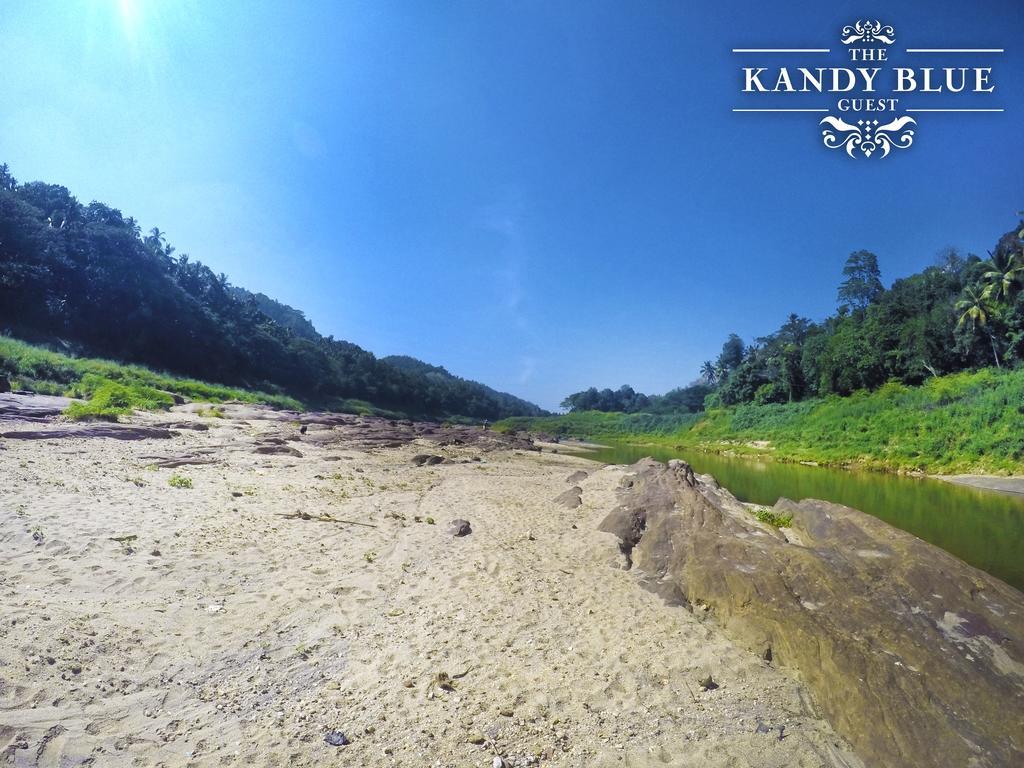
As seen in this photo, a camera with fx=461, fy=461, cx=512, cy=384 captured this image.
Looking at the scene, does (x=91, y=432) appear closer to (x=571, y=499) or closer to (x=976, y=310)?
(x=571, y=499)

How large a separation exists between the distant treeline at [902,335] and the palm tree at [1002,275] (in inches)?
3.8

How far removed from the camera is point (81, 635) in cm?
479

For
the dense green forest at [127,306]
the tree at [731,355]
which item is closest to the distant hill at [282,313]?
the dense green forest at [127,306]

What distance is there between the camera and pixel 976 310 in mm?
44188

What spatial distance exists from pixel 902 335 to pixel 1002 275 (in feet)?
32.6

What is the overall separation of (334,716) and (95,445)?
1418 cm

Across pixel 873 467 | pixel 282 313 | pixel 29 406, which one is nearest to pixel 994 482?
pixel 873 467

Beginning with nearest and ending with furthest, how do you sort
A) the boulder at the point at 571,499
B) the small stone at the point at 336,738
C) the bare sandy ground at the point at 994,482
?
the small stone at the point at 336,738, the boulder at the point at 571,499, the bare sandy ground at the point at 994,482

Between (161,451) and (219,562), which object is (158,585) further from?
(161,451)

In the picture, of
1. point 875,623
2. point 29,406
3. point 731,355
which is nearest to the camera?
point 875,623

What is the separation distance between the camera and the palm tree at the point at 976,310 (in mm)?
44062

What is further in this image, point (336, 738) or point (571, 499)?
point (571, 499)

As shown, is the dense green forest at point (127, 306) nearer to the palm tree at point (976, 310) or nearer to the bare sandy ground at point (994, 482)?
the bare sandy ground at point (994, 482)

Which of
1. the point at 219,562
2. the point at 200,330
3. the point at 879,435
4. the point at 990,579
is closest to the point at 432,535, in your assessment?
the point at 219,562
